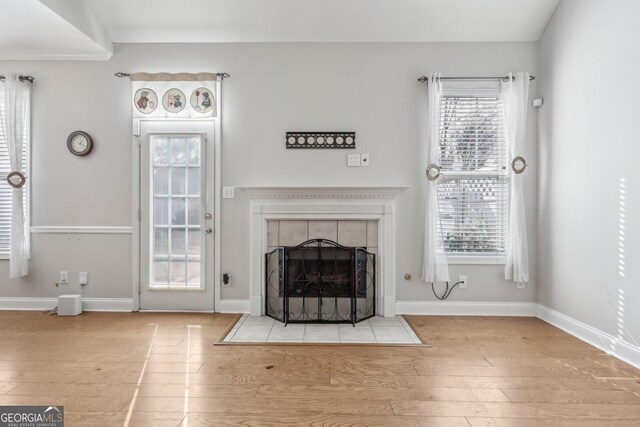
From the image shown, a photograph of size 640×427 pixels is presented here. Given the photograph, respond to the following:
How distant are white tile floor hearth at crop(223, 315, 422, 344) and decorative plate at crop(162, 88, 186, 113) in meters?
2.08

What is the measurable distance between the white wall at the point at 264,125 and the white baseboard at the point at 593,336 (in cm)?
26

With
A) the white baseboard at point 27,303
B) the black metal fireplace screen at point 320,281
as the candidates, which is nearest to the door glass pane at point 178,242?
the black metal fireplace screen at point 320,281

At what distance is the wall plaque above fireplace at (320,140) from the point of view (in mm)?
3686

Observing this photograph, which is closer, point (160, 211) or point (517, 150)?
point (517, 150)

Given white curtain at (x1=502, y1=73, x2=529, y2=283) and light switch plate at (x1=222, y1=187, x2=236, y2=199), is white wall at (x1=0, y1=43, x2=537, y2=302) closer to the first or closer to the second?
light switch plate at (x1=222, y1=187, x2=236, y2=199)

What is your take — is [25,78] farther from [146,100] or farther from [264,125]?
[264,125]

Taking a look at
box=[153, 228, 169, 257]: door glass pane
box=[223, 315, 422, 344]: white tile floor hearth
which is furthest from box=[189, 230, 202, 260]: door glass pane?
box=[223, 315, 422, 344]: white tile floor hearth

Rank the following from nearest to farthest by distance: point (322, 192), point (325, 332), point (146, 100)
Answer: point (325, 332) < point (322, 192) < point (146, 100)

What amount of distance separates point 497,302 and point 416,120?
1901mm

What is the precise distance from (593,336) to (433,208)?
5.11 ft

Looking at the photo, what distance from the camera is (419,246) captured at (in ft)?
12.2

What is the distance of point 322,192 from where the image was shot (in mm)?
3629

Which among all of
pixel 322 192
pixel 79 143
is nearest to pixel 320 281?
pixel 322 192

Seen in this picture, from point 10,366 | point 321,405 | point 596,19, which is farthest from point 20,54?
point 596,19
